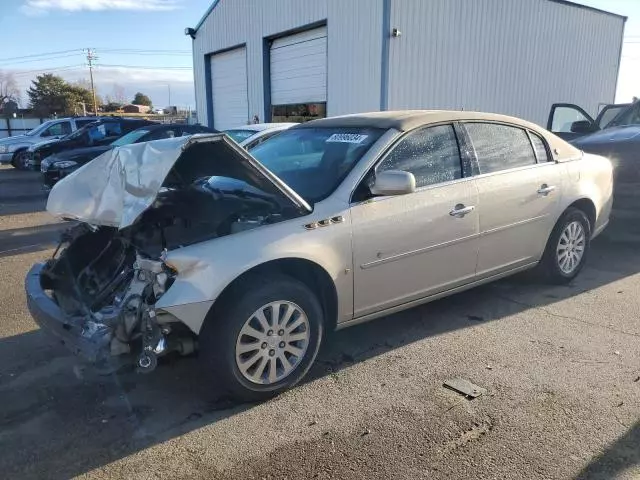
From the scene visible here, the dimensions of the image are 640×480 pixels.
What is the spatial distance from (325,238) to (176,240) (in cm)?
98

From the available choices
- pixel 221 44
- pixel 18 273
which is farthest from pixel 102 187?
pixel 221 44

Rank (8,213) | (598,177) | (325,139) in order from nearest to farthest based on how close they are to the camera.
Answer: (325,139) → (598,177) → (8,213)

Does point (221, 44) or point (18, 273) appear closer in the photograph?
point (18, 273)

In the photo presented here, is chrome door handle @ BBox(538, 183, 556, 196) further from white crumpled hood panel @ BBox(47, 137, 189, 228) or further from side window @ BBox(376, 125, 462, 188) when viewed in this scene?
white crumpled hood panel @ BBox(47, 137, 189, 228)

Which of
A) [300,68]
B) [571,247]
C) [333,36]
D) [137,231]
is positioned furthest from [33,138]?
[571,247]

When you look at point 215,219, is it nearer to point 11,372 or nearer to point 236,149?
point 236,149

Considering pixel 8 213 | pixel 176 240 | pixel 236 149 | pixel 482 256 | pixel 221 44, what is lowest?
pixel 8 213

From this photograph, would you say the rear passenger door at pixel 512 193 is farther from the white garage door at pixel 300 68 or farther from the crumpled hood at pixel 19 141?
the crumpled hood at pixel 19 141

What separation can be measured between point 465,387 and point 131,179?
244 centimetres

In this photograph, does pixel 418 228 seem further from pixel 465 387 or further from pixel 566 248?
pixel 566 248

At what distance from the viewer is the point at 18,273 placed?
584 centimetres

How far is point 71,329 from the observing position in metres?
2.99

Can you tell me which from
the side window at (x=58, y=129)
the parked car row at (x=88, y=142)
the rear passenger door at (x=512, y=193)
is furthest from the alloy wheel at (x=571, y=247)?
the side window at (x=58, y=129)

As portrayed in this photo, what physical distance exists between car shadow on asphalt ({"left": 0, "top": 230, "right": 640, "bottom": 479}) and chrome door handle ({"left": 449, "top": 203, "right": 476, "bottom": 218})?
950 millimetres
